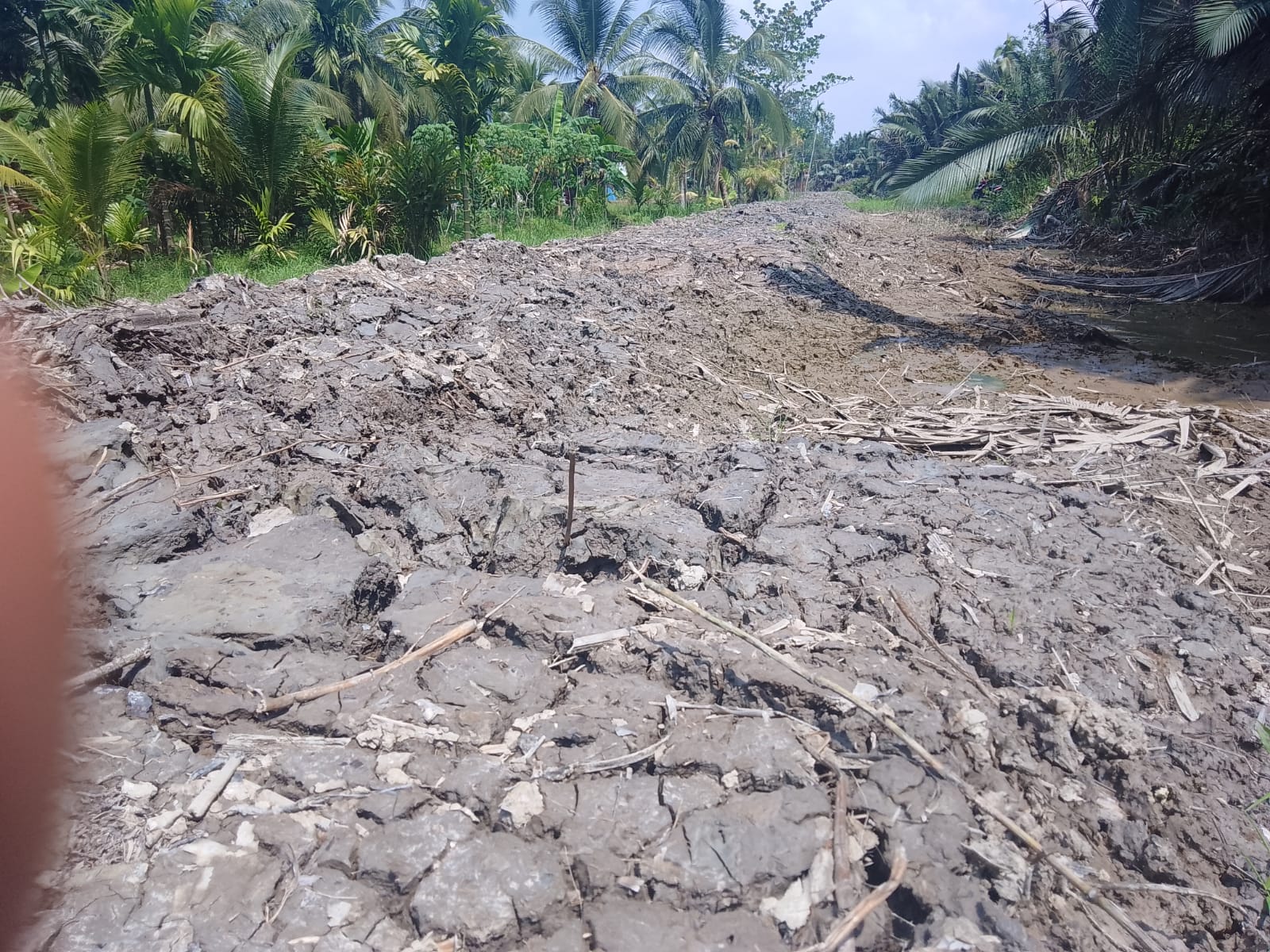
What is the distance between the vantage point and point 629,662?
2.64m

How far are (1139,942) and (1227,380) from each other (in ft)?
24.0

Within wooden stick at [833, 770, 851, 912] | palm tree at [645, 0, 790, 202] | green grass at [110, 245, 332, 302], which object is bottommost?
wooden stick at [833, 770, 851, 912]

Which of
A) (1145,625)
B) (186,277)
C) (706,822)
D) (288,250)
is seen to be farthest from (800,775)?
(288,250)

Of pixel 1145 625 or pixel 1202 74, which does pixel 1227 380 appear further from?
pixel 1145 625

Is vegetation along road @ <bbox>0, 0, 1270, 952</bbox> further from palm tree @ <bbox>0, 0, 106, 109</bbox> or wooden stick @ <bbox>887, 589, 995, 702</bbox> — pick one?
palm tree @ <bbox>0, 0, 106, 109</bbox>

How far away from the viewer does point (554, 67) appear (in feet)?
78.1

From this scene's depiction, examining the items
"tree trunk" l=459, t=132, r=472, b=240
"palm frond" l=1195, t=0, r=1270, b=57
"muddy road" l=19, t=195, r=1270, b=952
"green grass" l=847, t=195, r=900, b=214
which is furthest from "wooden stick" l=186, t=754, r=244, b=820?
"green grass" l=847, t=195, r=900, b=214

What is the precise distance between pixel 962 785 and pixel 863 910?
56 cm

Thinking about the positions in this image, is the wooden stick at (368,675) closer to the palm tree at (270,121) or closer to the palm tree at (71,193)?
the palm tree at (71,193)

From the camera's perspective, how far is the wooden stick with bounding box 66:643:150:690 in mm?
2270

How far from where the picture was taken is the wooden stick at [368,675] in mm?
2357

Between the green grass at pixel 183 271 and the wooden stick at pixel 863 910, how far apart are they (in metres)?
8.98

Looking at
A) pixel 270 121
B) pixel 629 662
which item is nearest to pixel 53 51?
pixel 270 121

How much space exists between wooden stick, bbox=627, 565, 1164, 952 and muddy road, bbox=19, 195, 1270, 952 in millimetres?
18
